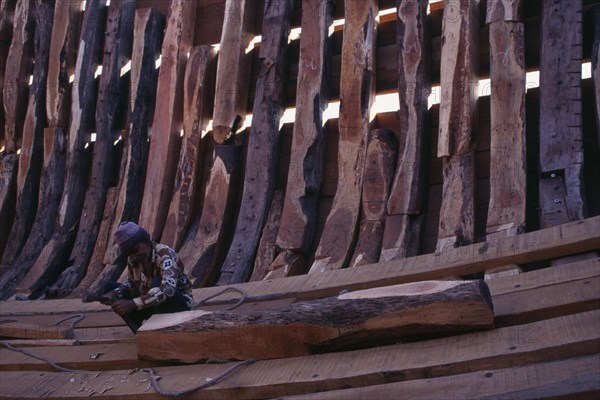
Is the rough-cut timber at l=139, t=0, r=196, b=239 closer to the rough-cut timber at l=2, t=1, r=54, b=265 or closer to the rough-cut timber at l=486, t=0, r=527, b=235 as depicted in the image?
the rough-cut timber at l=2, t=1, r=54, b=265

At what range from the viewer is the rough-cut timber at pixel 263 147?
521 cm

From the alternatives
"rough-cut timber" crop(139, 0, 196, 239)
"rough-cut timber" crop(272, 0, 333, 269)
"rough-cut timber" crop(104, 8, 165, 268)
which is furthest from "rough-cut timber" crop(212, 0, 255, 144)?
"rough-cut timber" crop(104, 8, 165, 268)

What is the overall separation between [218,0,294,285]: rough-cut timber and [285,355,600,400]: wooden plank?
2.50 metres

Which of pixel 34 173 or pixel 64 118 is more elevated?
pixel 64 118

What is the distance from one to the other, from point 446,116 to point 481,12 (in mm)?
806

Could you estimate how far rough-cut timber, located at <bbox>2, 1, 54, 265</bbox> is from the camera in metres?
6.64

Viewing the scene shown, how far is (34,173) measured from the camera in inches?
268

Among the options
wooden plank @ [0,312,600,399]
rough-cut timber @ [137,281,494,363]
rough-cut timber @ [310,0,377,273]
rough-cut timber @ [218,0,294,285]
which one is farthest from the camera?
rough-cut timber @ [218,0,294,285]

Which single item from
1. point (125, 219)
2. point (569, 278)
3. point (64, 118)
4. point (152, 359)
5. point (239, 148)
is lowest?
point (152, 359)

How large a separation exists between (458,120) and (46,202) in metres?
3.32

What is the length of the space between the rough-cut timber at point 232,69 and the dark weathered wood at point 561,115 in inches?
80.4

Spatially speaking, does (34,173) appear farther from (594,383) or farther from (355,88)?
(594,383)

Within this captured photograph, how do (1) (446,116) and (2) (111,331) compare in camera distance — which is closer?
(2) (111,331)

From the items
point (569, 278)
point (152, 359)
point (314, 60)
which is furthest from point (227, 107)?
point (569, 278)
